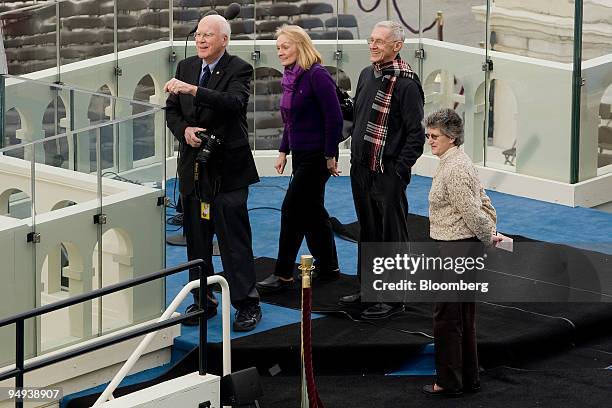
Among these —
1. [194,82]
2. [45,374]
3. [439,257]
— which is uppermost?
[194,82]

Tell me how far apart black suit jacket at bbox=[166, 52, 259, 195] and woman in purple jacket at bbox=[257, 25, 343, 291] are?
54 centimetres

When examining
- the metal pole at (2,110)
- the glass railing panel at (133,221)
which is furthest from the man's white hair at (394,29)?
the metal pole at (2,110)

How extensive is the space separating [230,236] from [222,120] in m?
0.70

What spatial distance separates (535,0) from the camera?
44.5 feet

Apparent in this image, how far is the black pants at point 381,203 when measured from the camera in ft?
33.1

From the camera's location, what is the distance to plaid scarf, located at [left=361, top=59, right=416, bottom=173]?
10.0 m

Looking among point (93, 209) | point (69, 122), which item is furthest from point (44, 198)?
point (69, 122)

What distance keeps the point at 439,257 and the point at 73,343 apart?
7.15 ft

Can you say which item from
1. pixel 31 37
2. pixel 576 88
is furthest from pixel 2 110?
pixel 576 88

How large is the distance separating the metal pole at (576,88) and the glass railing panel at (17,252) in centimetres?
539

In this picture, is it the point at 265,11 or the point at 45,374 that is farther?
the point at 265,11

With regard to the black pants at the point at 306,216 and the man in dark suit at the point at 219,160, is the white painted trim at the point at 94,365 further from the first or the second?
the black pants at the point at 306,216

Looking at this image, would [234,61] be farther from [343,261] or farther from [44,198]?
[343,261]
